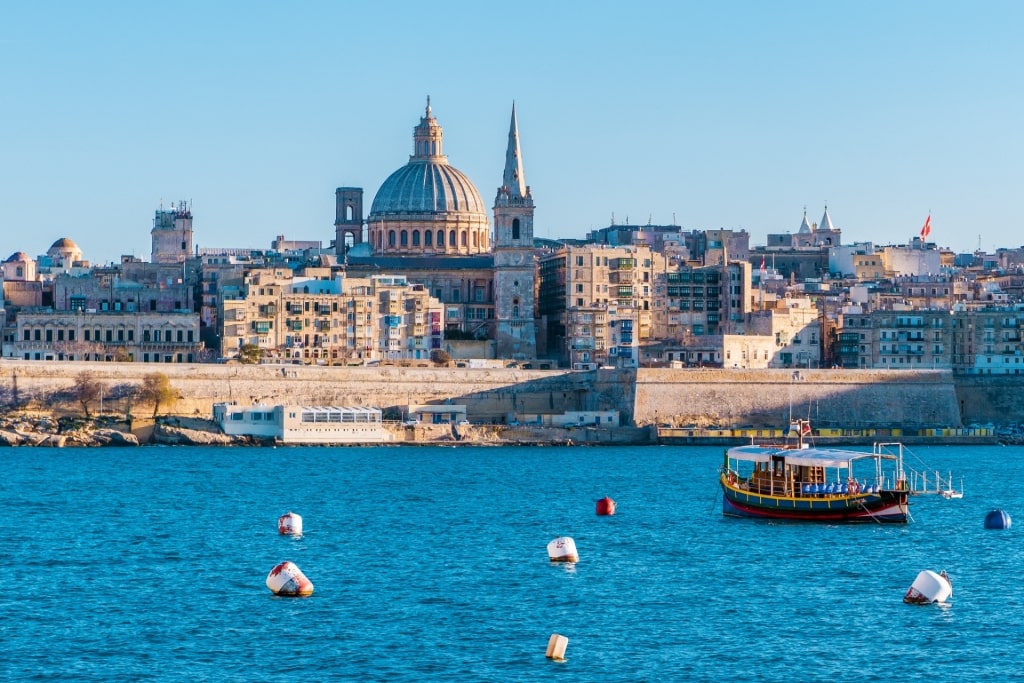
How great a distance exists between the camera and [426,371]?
9100cm

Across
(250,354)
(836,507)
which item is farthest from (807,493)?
(250,354)

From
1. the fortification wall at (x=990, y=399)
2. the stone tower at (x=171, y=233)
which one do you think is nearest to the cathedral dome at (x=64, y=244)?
the stone tower at (x=171, y=233)

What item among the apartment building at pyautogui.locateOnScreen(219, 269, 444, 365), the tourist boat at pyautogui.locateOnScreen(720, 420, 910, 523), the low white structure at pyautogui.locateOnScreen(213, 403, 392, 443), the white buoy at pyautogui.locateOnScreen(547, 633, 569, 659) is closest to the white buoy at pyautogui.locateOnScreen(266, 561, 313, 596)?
the white buoy at pyautogui.locateOnScreen(547, 633, 569, 659)

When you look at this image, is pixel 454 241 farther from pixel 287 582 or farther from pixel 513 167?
pixel 287 582

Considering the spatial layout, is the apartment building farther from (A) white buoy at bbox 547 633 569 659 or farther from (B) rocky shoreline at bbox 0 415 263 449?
(A) white buoy at bbox 547 633 569 659

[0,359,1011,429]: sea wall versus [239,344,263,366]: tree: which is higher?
[239,344,263,366]: tree

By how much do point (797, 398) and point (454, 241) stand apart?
3298 cm

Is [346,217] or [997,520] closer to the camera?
[997,520]

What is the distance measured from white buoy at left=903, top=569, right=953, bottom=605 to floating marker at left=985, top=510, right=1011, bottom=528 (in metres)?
13.0

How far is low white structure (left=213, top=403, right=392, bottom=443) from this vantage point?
83250mm

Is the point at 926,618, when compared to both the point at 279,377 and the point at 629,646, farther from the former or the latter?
the point at 279,377

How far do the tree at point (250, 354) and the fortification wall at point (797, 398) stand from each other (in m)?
16.9

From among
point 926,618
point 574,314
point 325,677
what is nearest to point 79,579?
point 325,677

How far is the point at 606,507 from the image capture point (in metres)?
52.6
